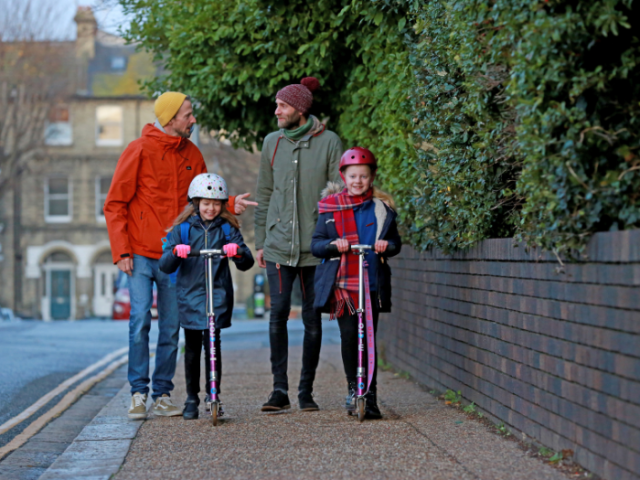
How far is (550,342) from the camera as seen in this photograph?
A: 174 inches

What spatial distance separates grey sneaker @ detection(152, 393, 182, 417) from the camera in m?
6.20

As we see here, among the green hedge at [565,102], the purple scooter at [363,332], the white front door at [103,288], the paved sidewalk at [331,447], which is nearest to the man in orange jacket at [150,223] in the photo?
the paved sidewalk at [331,447]

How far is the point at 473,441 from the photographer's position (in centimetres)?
488

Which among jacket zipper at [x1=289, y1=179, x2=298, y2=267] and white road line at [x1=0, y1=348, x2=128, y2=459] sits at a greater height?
jacket zipper at [x1=289, y1=179, x2=298, y2=267]

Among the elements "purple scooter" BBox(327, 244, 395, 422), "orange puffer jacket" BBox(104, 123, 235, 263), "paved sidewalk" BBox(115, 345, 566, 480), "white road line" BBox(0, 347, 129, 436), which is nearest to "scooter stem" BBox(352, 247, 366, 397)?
"purple scooter" BBox(327, 244, 395, 422)

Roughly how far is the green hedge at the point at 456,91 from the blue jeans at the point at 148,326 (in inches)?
79.3

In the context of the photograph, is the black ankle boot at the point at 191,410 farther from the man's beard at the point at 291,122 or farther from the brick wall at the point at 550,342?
the man's beard at the point at 291,122

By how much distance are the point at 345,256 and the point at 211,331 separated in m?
0.99

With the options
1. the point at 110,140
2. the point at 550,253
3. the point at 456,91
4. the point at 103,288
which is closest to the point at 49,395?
the point at 456,91

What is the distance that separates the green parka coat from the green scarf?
3cm

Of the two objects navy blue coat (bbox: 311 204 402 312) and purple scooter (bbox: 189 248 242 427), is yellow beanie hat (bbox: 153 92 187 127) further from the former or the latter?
navy blue coat (bbox: 311 204 402 312)

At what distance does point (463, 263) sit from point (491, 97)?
55.6 inches

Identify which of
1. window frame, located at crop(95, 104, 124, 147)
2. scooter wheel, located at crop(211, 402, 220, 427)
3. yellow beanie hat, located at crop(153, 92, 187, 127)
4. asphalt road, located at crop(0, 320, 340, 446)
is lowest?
asphalt road, located at crop(0, 320, 340, 446)

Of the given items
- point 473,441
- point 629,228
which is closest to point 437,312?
point 473,441
